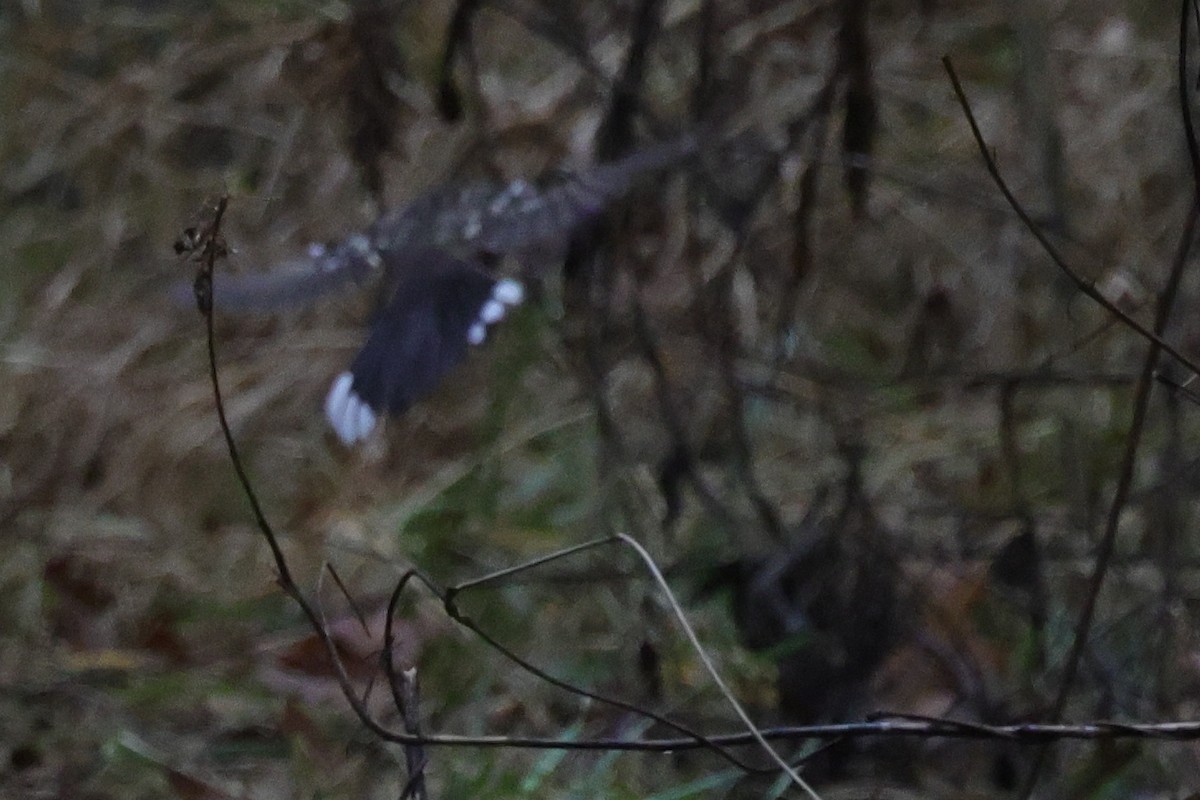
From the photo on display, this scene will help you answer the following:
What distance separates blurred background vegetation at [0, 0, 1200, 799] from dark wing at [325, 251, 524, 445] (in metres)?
0.13

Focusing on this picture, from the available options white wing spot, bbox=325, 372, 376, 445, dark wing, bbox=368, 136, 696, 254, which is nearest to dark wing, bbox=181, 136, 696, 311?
dark wing, bbox=368, 136, 696, 254

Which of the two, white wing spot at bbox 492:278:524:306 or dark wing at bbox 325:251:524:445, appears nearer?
dark wing at bbox 325:251:524:445

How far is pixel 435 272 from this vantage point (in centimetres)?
177

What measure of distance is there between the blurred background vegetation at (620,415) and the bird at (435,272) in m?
0.09

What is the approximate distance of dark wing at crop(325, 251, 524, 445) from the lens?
1612 mm

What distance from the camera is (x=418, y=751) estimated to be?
4.05ft

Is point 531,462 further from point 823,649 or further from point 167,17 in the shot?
point 167,17

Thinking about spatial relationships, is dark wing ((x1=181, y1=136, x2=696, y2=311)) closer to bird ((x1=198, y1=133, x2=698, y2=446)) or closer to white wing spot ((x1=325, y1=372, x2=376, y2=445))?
Result: bird ((x1=198, y1=133, x2=698, y2=446))

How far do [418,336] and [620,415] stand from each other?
2.82 feet

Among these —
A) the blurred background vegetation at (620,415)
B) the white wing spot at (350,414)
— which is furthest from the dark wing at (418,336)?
the blurred background vegetation at (620,415)

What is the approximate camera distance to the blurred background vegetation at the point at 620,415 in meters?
1.67

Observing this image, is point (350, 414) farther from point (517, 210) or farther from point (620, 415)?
point (620, 415)

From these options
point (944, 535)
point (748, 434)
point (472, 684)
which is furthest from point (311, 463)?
point (944, 535)

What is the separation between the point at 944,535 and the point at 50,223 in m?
1.95
